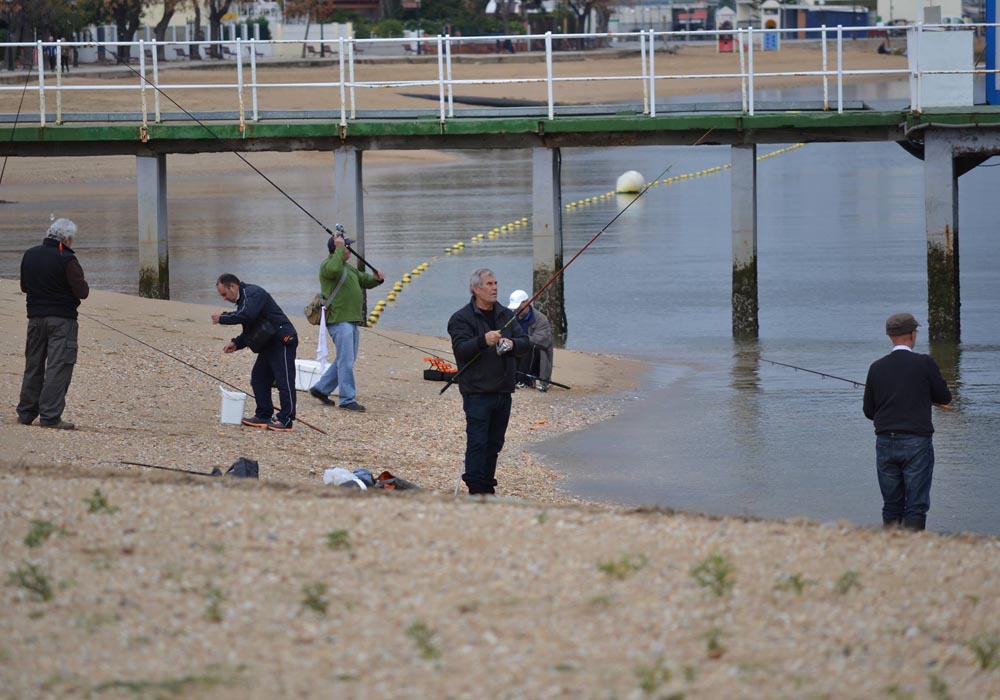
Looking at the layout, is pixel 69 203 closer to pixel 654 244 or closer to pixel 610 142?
pixel 654 244

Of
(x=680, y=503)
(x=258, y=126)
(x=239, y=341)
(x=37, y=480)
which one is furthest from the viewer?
(x=258, y=126)

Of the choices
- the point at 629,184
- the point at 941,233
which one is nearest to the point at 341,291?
the point at 941,233

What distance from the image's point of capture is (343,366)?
12.6 meters

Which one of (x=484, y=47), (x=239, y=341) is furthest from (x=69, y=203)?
(x=484, y=47)

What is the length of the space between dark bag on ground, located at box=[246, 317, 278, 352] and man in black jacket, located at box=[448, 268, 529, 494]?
2.93 meters

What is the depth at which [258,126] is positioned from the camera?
61.1ft

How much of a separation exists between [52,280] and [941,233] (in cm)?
1188

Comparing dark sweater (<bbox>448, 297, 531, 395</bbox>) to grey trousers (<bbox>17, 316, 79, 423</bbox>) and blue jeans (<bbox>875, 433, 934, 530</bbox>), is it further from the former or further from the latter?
grey trousers (<bbox>17, 316, 79, 423</bbox>)

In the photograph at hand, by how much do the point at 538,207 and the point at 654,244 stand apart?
12391mm

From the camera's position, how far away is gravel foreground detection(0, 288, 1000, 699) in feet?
16.7

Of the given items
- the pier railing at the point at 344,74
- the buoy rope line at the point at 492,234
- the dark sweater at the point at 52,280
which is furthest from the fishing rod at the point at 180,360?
the pier railing at the point at 344,74

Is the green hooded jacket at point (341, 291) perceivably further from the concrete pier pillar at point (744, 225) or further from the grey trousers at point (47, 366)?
the concrete pier pillar at point (744, 225)

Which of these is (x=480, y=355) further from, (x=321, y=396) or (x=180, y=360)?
(x=180, y=360)

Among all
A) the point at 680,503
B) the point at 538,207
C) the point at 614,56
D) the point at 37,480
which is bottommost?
the point at 680,503
